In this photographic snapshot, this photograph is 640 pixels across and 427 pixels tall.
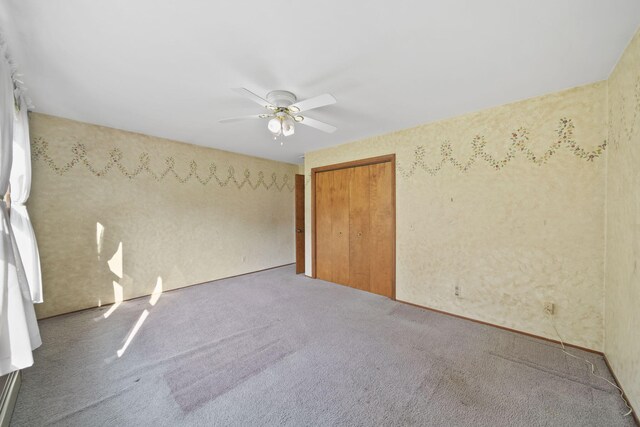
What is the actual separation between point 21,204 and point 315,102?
3.11m

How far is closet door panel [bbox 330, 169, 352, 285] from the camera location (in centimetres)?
412

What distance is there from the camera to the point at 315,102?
1972 mm

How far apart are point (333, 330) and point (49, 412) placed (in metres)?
2.14

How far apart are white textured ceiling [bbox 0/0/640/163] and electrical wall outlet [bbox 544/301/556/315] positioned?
2038mm

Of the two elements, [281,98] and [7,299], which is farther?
[281,98]

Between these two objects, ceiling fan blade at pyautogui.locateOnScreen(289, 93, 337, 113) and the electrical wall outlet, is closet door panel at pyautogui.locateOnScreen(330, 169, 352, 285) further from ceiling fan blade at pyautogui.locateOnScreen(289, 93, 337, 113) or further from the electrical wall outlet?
the electrical wall outlet

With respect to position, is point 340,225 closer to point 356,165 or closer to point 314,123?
point 356,165

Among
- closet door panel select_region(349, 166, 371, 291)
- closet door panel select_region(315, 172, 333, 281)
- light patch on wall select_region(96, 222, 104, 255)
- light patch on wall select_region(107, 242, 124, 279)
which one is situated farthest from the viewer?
closet door panel select_region(315, 172, 333, 281)

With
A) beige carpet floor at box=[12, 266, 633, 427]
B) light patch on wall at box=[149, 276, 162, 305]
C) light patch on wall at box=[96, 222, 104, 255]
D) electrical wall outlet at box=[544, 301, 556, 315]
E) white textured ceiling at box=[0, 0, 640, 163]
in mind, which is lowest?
beige carpet floor at box=[12, 266, 633, 427]

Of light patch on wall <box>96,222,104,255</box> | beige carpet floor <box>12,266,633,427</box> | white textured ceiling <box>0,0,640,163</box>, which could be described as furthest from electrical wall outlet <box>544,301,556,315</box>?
light patch on wall <box>96,222,104,255</box>

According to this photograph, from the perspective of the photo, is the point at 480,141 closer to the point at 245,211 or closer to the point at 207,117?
the point at 207,117

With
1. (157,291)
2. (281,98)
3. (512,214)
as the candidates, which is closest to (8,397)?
(157,291)

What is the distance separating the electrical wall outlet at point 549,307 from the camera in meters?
2.34

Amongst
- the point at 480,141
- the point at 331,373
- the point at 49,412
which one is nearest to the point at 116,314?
the point at 49,412
